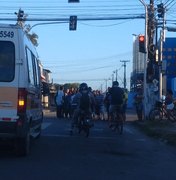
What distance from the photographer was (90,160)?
41.8 feet

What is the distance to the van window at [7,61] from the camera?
479 inches

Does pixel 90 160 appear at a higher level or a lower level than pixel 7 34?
lower

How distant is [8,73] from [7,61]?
0.25 m

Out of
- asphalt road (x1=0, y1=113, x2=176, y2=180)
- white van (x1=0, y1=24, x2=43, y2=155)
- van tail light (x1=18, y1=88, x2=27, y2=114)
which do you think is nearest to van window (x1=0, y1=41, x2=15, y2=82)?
white van (x1=0, y1=24, x2=43, y2=155)

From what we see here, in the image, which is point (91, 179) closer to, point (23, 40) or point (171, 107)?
point (23, 40)

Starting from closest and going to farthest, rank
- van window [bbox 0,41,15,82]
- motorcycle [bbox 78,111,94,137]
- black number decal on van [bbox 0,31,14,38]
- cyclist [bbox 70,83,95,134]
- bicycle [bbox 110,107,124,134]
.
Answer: van window [bbox 0,41,15,82] → black number decal on van [bbox 0,31,14,38] → motorcycle [bbox 78,111,94,137] → cyclist [bbox 70,83,95,134] → bicycle [bbox 110,107,124,134]

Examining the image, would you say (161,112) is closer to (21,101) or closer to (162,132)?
(162,132)

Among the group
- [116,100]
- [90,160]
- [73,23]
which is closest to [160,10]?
[73,23]

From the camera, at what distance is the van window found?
39.9ft

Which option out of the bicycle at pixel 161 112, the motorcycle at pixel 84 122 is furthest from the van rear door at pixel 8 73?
the bicycle at pixel 161 112

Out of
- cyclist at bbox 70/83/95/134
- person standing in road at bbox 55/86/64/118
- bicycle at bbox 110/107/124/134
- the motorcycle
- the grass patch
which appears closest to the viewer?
the grass patch

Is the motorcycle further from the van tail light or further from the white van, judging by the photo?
the van tail light

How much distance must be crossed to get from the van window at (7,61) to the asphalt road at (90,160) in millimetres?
1729

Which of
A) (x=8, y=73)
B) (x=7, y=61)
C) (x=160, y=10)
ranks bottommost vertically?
(x=8, y=73)
